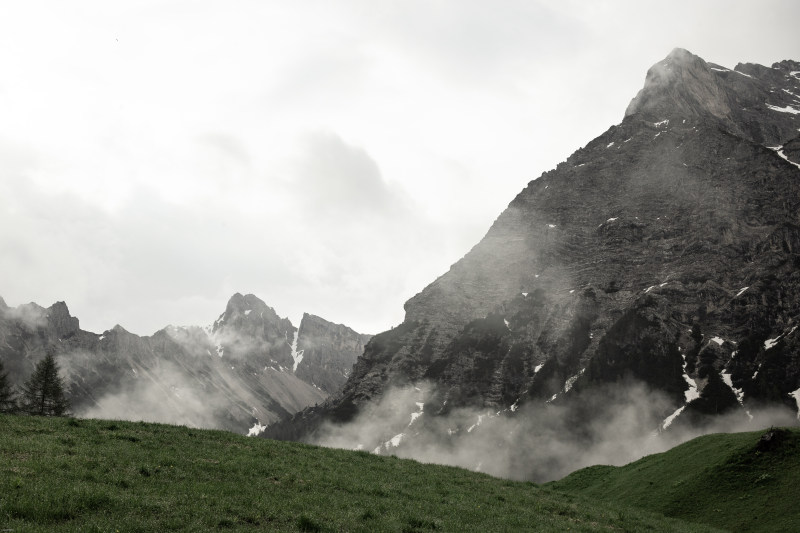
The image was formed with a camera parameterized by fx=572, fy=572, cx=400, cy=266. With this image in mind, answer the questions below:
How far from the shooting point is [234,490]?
915 inches

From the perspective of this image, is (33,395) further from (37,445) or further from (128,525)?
(128,525)

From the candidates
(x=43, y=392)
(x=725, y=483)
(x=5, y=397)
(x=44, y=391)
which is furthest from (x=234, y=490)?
(x=43, y=392)

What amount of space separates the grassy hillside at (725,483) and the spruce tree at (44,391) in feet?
265

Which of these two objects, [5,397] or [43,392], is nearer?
[5,397]

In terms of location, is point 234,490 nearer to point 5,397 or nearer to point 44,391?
point 5,397

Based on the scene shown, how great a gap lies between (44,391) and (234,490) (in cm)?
8265

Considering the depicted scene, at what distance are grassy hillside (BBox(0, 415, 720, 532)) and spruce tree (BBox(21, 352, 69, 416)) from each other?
66283 mm

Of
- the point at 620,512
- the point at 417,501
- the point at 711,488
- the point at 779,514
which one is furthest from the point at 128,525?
the point at 711,488

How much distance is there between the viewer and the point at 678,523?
34188 mm

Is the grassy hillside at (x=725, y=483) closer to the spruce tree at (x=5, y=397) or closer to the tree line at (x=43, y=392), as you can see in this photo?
the tree line at (x=43, y=392)

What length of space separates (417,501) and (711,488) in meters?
29.0

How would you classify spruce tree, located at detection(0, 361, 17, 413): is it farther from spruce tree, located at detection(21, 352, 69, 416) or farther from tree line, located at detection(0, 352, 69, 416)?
spruce tree, located at detection(21, 352, 69, 416)

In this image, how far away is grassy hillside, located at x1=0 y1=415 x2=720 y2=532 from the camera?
744 inches

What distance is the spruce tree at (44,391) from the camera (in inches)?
3509
